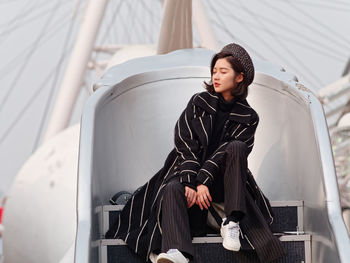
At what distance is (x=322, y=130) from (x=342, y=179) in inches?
490

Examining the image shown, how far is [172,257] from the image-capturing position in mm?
3693

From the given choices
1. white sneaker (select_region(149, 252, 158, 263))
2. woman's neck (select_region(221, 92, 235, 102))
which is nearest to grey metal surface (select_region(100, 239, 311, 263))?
white sneaker (select_region(149, 252, 158, 263))

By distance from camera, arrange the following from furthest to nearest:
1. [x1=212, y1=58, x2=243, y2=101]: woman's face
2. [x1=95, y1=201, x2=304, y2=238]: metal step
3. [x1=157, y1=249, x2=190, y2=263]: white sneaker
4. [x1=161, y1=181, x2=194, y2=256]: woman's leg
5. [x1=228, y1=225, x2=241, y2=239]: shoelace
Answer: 1. [x1=95, y1=201, x2=304, y2=238]: metal step
2. [x1=212, y1=58, x2=243, y2=101]: woman's face
3. [x1=228, y1=225, x2=241, y2=239]: shoelace
4. [x1=161, y1=181, x2=194, y2=256]: woman's leg
5. [x1=157, y1=249, x2=190, y2=263]: white sneaker

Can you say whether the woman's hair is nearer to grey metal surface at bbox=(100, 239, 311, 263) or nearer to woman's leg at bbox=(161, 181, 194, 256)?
woman's leg at bbox=(161, 181, 194, 256)

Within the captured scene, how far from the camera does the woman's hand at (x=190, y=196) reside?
4.00 m

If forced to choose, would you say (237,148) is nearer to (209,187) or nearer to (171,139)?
(209,187)

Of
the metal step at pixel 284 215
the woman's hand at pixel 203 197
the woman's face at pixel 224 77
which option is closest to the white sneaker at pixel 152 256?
the woman's hand at pixel 203 197

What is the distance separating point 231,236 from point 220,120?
2.20ft

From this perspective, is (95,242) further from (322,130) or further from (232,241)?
(322,130)

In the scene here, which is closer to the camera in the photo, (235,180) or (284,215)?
(235,180)

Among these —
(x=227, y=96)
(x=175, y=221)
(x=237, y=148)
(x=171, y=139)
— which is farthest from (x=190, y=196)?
(x=171, y=139)

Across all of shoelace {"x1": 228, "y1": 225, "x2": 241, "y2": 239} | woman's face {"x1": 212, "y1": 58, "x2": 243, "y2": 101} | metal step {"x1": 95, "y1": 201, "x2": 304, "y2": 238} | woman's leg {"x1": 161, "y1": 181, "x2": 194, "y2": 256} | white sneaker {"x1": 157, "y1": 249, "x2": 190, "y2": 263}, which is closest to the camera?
white sneaker {"x1": 157, "y1": 249, "x2": 190, "y2": 263}

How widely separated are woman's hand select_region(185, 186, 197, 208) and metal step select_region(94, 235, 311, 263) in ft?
0.51

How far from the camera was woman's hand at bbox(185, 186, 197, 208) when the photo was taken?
4.00 metres
